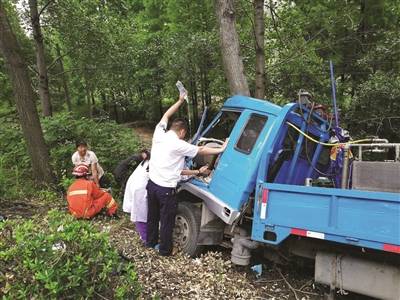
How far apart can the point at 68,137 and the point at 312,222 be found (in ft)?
24.2

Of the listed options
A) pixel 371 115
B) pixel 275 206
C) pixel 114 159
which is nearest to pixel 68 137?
pixel 114 159

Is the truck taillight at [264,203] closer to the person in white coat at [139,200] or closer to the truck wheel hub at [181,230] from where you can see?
Result: the truck wheel hub at [181,230]

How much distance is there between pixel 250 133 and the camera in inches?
206

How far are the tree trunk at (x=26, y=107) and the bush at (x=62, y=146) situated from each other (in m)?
0.39

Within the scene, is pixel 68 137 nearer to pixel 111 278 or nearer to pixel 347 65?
pixel 111 278

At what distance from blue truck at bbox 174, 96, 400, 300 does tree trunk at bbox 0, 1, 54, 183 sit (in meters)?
3.59

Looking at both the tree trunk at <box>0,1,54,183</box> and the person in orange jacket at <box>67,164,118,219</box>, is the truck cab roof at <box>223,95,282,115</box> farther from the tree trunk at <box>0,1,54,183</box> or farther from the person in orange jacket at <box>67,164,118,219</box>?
the tree trunk at <box>0,1,54,183</box>

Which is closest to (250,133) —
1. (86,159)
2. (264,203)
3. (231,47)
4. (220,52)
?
(264,203)

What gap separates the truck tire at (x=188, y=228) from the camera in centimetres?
555

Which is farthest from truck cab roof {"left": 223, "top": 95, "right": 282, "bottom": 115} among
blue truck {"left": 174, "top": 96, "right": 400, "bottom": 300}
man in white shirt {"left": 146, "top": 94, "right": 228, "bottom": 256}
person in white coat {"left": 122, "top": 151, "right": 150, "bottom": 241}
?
person in white coat {"left": 122, "top": 151, "right": 150, "bottom": 241}

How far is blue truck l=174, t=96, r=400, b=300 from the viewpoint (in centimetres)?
397

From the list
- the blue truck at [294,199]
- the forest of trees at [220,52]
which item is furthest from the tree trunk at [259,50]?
the blue truck at [294,199]

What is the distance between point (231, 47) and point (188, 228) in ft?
10.6

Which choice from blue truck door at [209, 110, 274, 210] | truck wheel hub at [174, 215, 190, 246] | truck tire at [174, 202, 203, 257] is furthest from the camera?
truck wheel hub at [174, 215, 190, 246]
